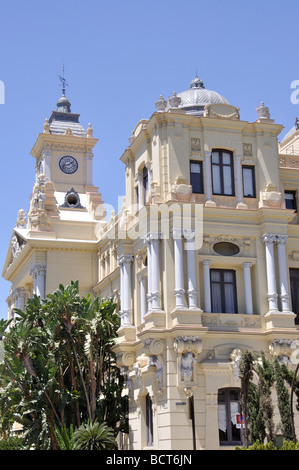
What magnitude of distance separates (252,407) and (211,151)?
51.7 feet

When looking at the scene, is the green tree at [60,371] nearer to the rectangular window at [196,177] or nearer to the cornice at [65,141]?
the rectangular window at [196,177]

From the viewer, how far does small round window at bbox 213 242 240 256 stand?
41031mm

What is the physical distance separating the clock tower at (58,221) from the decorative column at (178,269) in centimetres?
1366

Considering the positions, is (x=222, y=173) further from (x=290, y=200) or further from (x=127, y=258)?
(x=127, y=258)

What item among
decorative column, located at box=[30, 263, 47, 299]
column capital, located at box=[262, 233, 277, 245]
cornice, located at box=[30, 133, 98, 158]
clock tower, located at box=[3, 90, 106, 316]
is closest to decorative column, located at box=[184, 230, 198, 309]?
column capital, located at box=[262, 233, 277, 245]

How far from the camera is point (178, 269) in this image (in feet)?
127

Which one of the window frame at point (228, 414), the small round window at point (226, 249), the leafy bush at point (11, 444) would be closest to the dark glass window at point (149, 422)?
the window frame at point (228, 414)

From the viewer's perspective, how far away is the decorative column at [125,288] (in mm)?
42750

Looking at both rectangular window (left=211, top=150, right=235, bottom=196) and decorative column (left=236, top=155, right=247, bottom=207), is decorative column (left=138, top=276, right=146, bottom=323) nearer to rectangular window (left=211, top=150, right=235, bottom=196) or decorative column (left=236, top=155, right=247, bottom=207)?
rectangular window (left=211, top=150, right=235, bottom=196)

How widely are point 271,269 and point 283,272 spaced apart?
0.70m

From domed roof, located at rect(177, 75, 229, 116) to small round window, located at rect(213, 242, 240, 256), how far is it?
8.99 metres

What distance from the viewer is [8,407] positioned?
41938mm

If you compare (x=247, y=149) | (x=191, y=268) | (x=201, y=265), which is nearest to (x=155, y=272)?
(x=191, y=268)
